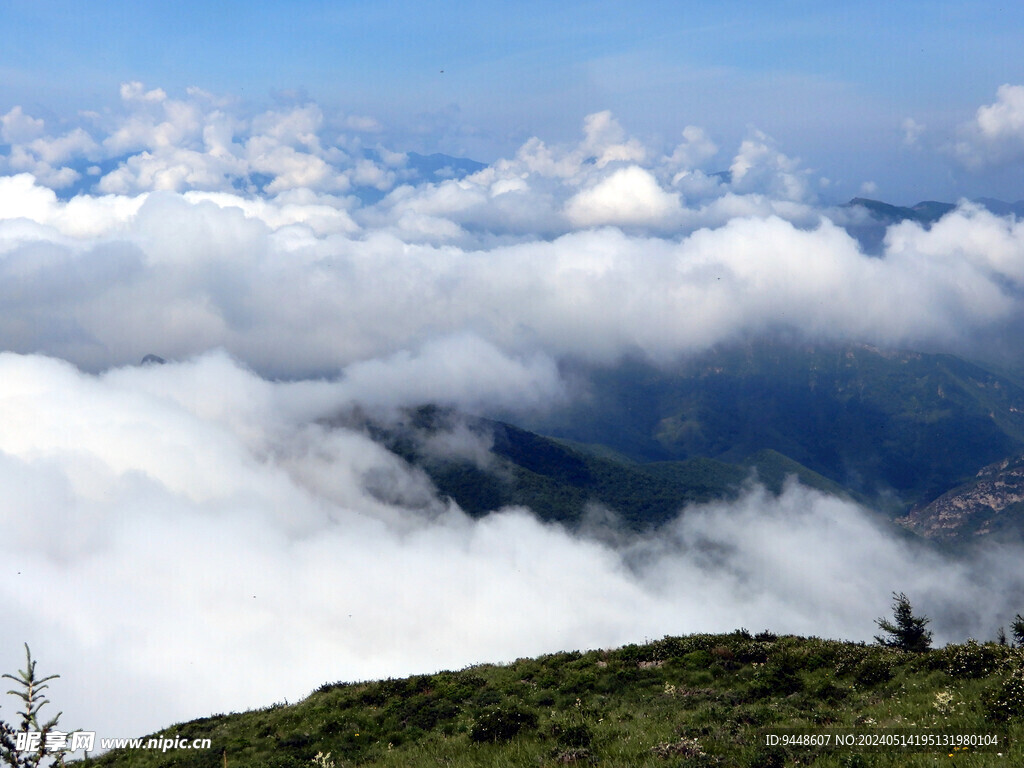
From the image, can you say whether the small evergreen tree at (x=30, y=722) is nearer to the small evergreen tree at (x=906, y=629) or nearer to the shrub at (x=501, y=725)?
the shrub at (x=501, y=725)

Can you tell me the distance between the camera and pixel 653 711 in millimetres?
26531

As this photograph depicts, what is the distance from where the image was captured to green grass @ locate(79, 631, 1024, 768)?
19484mm

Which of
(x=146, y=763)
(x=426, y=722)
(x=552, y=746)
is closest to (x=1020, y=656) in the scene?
(x=552, y=746)

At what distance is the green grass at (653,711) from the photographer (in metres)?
19.5

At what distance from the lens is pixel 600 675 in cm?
3303

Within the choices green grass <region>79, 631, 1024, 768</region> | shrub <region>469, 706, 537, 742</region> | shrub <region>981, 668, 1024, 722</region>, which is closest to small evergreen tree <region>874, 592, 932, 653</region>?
green grass <region>79, 631, 1024, 768</region>

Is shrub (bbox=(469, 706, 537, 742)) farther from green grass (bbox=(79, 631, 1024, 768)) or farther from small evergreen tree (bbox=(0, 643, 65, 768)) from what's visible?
small evergreen tree (bbox=(0, 643, 65, 768))

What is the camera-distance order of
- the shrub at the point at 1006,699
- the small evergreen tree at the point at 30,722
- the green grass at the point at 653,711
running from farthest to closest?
1. the green grass at the point at 653,711
2. the shrub at the point at 1006,699
3. the small evergreen tree at the point at 30,722

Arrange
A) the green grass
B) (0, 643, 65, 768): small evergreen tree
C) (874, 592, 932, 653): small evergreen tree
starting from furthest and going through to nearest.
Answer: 1. (874, 592, 932, 653): small evergreen tree
2. the green grass
3. (0, 643, 65, 768): small evergreen tree

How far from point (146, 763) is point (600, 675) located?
21.5 metres

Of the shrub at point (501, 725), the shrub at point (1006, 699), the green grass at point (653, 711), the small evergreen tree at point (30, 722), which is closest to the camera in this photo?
the small evergreen tree at point (30, 722)

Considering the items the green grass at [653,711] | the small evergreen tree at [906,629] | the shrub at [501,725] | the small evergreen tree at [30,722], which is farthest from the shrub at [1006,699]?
the small evergreen tree at [906,629]

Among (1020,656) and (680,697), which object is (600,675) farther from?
(1020,656)

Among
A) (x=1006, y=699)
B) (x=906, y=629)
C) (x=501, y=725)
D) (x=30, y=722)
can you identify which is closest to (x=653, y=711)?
(x=501, y=725)
